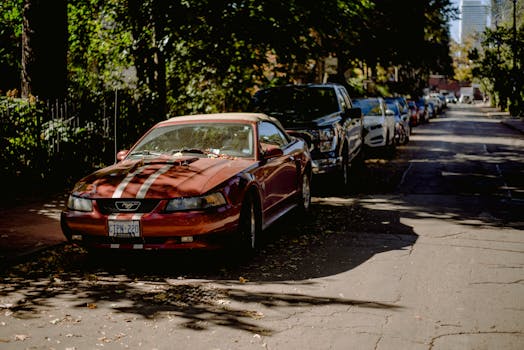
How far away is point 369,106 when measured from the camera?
70.0 ft

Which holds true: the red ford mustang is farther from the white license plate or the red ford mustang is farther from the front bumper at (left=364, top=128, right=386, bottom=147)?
the front bumper at (left=364, top=128, right=386, bottom=147)

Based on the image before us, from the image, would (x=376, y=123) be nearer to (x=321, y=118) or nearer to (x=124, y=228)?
(x=321, y=118)

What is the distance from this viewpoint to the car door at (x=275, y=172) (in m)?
7.76

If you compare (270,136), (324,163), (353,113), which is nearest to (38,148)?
(270,136)

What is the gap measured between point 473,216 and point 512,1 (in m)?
46.4

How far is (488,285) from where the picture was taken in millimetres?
6105

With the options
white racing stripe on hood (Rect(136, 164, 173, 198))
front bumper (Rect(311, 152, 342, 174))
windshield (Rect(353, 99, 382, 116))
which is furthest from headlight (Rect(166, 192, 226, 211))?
windshield (Rect(353, 99, 382, 116))

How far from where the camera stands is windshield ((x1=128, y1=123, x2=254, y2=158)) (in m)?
7.76

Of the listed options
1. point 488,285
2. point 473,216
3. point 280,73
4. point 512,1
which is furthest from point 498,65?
point 488,285

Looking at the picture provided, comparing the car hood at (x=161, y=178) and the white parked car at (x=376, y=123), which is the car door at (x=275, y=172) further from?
the white parked car at (x=376, y=123)

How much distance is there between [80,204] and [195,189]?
1.25 meters

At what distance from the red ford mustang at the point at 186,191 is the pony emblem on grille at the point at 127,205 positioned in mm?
10

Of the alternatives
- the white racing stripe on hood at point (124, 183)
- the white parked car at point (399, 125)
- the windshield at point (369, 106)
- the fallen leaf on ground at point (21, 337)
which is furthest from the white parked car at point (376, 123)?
the fallen leaf on ground at point (21, 337)

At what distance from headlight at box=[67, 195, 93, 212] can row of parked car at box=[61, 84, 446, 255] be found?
0.01m
